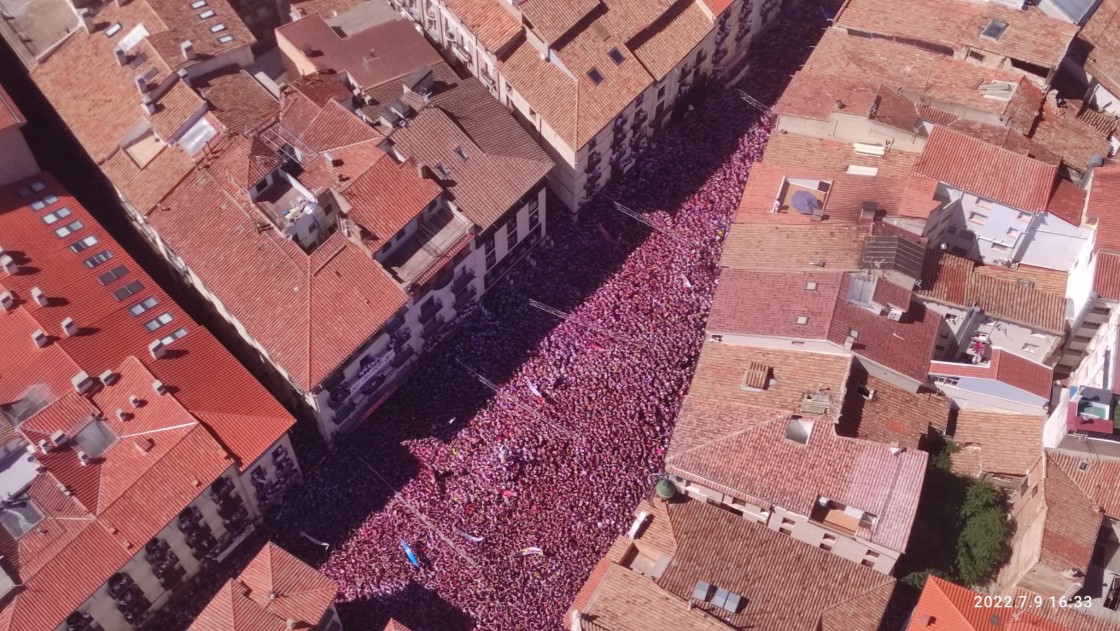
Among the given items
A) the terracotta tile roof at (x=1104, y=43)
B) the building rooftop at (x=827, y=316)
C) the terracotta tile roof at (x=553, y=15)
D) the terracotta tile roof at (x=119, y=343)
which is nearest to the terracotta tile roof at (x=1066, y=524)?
the building rooftop at (x=827, y=316)

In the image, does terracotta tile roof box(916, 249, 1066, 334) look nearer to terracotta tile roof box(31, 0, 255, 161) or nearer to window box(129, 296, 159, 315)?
window box(129, 296, 159, 315)

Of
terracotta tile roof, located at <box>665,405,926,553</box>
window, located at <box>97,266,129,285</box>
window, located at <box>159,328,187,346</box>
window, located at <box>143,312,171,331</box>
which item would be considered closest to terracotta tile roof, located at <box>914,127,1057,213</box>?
terracotta tile roof, located at <box>665,405,926,553</box>

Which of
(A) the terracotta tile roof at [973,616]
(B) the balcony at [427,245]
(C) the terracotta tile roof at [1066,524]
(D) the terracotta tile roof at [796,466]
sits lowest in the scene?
(A) the terracotta tile roof at [973,616]

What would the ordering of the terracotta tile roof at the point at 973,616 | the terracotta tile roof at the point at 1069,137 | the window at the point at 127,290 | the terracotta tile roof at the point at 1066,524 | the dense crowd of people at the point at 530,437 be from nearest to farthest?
the terracotta tile roof at the point at 973,616 < the terracotta tile roof at the point at 1066,524 < the dense crowd of people at the point at 530,437 < the window at the point at 127,290 < the terracotta tile roof at the point at 1069,137

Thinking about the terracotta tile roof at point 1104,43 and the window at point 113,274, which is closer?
the window at point 113,274

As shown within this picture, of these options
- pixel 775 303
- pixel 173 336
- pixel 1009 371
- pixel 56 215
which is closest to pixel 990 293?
pixel 1009 371

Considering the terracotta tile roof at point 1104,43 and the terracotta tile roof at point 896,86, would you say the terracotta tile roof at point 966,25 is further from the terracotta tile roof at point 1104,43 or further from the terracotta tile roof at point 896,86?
the terracotta tile roof at point 1104,43

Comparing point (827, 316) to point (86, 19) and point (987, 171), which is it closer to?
point (987, 171)
